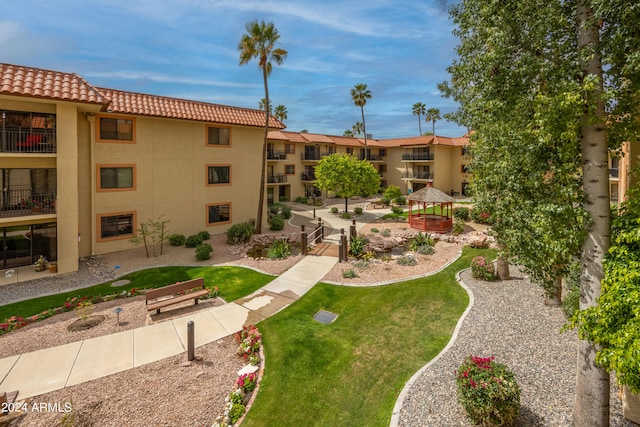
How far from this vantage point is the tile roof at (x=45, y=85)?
1503cm

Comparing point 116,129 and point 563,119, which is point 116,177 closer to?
point 116,129

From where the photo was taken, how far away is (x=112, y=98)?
21.0 meters

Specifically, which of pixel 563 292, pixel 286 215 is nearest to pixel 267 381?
pixel 563 292

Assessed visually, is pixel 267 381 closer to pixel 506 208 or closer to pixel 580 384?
pixel 580 384

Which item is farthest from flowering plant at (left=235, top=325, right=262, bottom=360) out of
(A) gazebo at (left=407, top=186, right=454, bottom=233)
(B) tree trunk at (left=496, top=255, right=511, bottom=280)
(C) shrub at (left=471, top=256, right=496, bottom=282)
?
(A) gazebo at (left=407, top=186, right=454, bottom=233)

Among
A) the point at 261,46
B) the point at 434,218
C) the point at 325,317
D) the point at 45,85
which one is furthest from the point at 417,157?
the point at 45,85

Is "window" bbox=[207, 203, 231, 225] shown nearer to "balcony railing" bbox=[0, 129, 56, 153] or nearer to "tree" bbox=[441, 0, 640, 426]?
"balcony railing" bbox=[0, 129, 56, 153]

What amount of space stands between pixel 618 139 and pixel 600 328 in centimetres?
353

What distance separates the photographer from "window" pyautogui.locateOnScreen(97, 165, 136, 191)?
20641mm

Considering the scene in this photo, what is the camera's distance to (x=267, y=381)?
878 centimetres

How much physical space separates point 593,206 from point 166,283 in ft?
55.7

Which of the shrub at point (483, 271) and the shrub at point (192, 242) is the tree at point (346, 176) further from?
the shrub at point (483, 271)

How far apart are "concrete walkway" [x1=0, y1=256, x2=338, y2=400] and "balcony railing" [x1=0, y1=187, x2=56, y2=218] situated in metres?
10.3

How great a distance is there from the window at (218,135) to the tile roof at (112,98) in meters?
1.14
